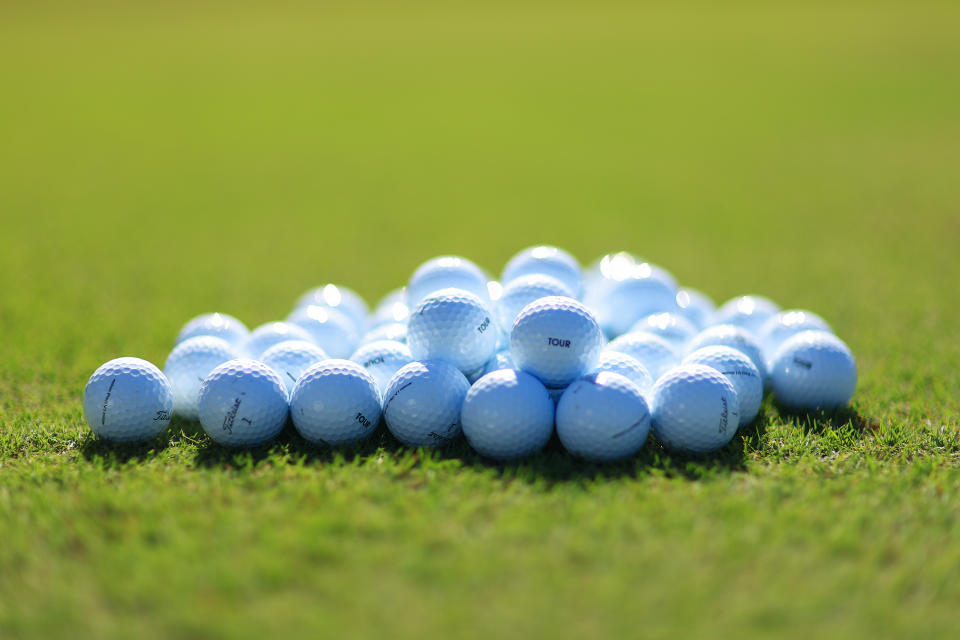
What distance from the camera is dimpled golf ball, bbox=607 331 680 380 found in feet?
18.6

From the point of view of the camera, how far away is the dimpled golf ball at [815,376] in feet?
18.3

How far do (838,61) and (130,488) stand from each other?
34.5 m

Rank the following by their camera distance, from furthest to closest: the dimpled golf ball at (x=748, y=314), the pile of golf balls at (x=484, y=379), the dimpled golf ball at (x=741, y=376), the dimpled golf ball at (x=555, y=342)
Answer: the dimpled golf ball at (x=748, y=314)
the dimpled golf ball at (x=741, y=376)
the dimpled golf ball at (x=555, y=342)
the pile of golf balls at (x=484, y=379)

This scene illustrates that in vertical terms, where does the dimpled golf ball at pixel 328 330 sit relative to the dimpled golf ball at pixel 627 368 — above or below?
above

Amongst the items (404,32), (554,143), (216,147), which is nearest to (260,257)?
(216,147)

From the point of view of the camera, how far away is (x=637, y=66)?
35000 mm

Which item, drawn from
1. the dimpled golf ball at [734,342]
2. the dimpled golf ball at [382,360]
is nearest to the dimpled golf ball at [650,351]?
the dimpled golf ball at [734,342]

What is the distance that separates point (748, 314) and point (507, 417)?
10.2 ft

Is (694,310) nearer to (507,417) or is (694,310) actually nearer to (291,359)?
(507,417)

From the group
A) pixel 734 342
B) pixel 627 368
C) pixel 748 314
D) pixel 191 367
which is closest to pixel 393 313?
pixel 191 367

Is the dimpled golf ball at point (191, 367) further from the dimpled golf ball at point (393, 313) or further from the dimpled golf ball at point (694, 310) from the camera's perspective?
the dimpled golf ball at point (694, 310)

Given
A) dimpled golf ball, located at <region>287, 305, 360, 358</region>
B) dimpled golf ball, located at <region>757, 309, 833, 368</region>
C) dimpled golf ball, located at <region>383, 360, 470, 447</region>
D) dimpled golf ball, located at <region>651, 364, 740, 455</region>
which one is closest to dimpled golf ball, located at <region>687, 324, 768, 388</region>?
dimpled golf ball, located at <region>757, 309, 833, 368</region>

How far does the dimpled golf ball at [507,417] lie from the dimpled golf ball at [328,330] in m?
1.81

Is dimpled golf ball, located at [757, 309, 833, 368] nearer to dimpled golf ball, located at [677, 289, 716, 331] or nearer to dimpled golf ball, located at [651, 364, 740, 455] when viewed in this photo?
dimpled golf ball, located at [677, 289, 716, 331]
